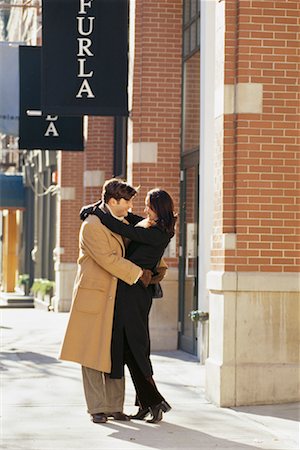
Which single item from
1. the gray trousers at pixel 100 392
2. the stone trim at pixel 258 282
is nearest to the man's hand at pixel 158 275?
the gray trousers at pixel 100 392

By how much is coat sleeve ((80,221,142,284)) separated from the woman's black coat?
0.36ft

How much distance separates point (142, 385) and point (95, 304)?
0.78 m

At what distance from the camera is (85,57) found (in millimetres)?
13984

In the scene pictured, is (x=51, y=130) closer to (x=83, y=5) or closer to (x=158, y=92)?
(x=158, y=92)

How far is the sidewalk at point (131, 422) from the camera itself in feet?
25.7

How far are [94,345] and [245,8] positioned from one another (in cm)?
360

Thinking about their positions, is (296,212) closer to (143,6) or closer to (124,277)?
(124,277)

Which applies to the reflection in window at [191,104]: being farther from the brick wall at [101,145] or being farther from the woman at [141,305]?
the brick wall at [101,145]

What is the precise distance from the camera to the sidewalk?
7.82 metres

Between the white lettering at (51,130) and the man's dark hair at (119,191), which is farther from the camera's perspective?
the white lettering at (51,130)

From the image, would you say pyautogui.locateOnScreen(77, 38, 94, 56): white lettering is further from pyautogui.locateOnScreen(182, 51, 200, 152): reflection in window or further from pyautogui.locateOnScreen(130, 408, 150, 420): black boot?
pyautogui.locateOnScreen(130, 408, 150, 420): black boot

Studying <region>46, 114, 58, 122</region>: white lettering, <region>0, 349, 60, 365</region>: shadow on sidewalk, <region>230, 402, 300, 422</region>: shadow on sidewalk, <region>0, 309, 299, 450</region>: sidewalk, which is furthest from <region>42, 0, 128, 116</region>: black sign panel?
<region>230, 402, 300, 422</region>: shadow on sidewalk

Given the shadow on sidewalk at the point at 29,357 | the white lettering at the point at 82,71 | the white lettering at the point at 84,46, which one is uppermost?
the white lettering at the point at 84,46

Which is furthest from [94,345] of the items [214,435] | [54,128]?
[54,128]
